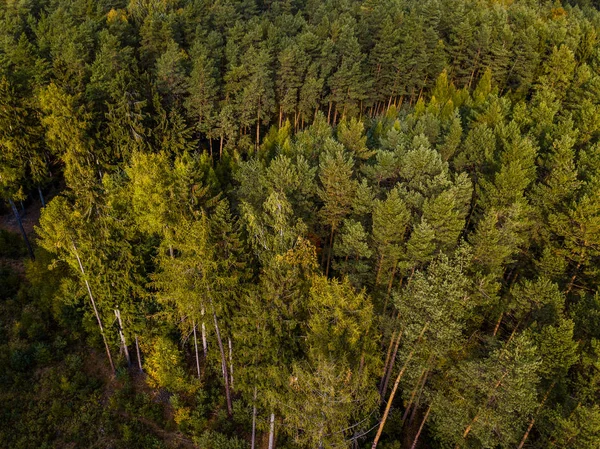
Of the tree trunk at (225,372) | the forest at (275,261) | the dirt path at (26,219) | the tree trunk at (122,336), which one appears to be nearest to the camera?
the forest at (275,261)

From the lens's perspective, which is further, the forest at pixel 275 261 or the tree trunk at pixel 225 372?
the tree trunk at pixel 225 372

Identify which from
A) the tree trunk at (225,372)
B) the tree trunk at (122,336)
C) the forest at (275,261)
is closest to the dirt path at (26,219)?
the forest at (275,261)

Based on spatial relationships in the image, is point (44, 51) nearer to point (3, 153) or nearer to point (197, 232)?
point (3, 153)

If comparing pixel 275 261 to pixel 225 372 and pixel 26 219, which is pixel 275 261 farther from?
pixel 26 219

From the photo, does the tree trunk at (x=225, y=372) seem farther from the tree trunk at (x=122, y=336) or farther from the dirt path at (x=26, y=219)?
the dirt path at (x=26, y=219)

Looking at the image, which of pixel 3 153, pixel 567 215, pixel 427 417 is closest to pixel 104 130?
pixel 3 153

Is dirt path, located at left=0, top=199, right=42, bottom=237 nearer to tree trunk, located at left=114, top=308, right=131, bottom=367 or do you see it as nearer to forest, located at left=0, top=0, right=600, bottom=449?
forest, located at left=0, top=0, right=600, bottom=449

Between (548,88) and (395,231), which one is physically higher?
(548,88)

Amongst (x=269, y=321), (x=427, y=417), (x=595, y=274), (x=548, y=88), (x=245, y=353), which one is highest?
(x=548, y=88)

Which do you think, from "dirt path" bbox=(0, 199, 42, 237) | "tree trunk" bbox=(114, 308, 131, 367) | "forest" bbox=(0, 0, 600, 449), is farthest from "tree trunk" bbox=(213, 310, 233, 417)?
"dirt path" bbox=(0, 199, 42, 237)
